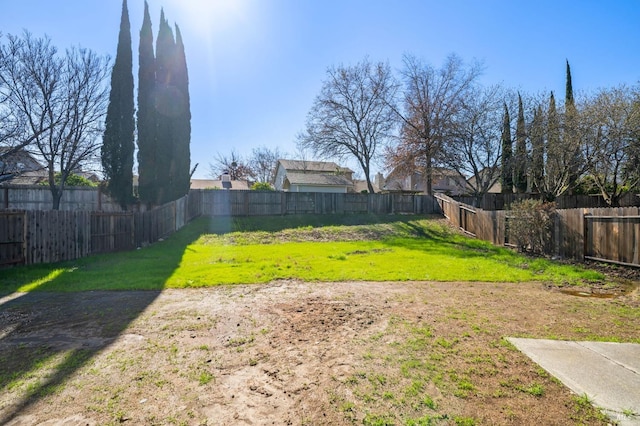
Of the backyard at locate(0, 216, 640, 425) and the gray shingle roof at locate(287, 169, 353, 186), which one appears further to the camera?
the gray shingle roof at locate(287, 169, 353, 186)

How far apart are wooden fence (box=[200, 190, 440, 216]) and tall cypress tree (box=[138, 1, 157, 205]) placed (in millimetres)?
3373

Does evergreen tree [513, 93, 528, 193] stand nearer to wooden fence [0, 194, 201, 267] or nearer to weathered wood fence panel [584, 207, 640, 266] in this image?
weathered wood fence panel [584, 207, 640, 266]

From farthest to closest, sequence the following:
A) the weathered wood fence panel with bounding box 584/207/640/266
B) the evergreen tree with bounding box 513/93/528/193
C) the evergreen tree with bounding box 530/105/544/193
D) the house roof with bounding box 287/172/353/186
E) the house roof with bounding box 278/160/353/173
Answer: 1. the house roof with bounding box 278/160/353/173
2. the house roof with bounding box 287/172/353/186
3. the evergreen tree with bounding box 513/93/528/193
4. the evergreen tree with bounding box 530/105/544/193
5. the weathered wood fence panel with bounding box 584/207/640/266

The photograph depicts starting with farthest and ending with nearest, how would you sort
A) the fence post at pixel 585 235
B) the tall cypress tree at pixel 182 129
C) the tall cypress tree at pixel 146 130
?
the tall cypress tree at pixel 182 129, the tall cypress tree at pixel 146 130, the fence post at pixel 585 235

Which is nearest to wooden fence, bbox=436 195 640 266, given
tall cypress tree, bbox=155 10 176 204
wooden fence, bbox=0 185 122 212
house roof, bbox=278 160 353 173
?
tall cypress tree, bbox=155 10 176 204

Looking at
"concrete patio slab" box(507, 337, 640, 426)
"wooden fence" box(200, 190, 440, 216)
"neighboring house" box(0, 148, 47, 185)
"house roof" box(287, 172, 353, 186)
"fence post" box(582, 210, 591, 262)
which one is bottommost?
"concrete patio slab" box(507, 337, 640, 426)

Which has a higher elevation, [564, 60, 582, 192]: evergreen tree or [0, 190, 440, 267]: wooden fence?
[564, 60, 582, 192]: evergreen tree

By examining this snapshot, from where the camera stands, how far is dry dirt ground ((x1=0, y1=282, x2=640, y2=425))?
2.40m

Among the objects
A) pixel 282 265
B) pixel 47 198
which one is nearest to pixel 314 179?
pixel 47 198

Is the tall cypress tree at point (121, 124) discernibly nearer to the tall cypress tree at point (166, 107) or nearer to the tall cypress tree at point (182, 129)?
the tall cypress tree at point (166, 107)

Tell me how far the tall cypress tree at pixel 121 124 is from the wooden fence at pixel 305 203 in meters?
4.55

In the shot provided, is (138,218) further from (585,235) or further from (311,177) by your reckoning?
(311,177)

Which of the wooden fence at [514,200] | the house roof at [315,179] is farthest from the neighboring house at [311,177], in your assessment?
the wooden fence at [514,200]

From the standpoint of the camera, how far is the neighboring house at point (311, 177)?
34406 millimetres
